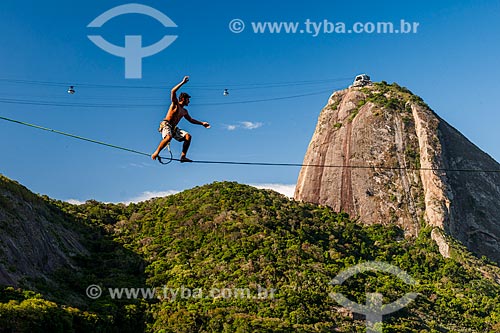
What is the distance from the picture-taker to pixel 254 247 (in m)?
86.2

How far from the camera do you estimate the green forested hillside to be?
63.0m

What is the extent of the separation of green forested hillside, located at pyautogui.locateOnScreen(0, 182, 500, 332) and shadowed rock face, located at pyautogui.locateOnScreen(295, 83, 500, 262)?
4787mm

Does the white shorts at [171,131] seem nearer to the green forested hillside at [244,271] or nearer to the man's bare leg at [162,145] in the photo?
the man's bare leg at [162,145]

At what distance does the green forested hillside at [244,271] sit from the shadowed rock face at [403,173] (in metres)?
4.79

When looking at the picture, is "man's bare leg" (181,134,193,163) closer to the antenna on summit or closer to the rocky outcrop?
the rocky outcrop

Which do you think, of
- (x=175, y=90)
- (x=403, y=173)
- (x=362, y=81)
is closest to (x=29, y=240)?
(x=175, y=90)

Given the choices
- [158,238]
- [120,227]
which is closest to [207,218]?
[158,238]

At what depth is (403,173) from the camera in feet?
357

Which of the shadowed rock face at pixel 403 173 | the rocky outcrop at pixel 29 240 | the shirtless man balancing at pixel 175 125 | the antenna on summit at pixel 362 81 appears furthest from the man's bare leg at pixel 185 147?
the antenna on summit at pixel 362 81

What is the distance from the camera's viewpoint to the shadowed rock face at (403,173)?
103m

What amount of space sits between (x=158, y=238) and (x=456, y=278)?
161 ft

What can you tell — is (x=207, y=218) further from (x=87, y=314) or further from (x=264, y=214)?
(x=87, y=314)
